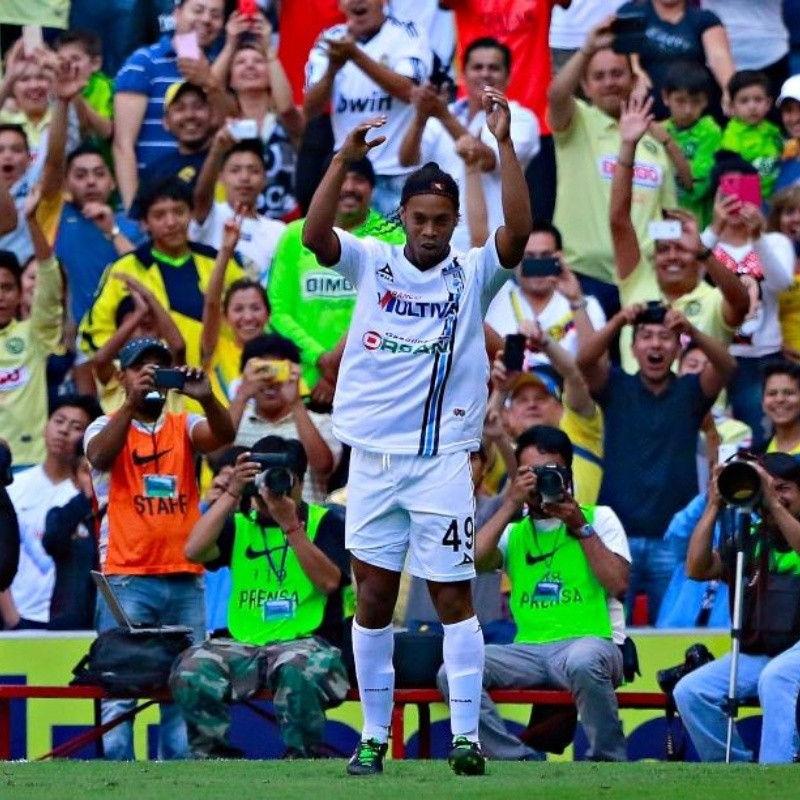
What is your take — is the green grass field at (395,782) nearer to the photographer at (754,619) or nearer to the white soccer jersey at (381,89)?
the photographer at (754,619)

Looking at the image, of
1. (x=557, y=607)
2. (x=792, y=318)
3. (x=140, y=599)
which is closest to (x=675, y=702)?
(x=557, y=607)

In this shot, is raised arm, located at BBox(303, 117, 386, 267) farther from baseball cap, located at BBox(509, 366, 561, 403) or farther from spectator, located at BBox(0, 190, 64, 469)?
spectator, located at BBox(0, 190, 64, 469)

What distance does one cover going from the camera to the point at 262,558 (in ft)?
35.7

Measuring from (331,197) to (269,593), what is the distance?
2.88 m

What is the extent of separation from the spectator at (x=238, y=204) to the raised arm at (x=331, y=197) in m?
5.58

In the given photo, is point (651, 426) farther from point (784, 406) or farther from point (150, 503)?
point (150, 503)

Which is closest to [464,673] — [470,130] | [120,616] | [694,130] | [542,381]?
[120,616]

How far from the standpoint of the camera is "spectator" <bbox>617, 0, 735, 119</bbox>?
610 inches

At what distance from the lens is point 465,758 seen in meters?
8.50

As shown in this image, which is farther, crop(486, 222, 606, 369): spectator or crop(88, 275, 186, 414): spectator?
crop(486, 222, 606, 369): spectator

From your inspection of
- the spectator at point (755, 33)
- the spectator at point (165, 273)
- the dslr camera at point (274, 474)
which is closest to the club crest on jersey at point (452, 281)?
the dslr camera at point (274, 474)

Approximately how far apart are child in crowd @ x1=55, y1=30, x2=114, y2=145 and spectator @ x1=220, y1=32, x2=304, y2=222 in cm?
92

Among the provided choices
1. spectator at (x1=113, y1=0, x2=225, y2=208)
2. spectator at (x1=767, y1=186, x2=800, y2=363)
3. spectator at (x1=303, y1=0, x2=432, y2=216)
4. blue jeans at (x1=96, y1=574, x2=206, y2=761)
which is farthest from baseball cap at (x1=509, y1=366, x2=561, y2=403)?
spectator at (x1=113, y1=0, x2=225, y2=208)

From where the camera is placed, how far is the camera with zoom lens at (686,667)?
1072cm
